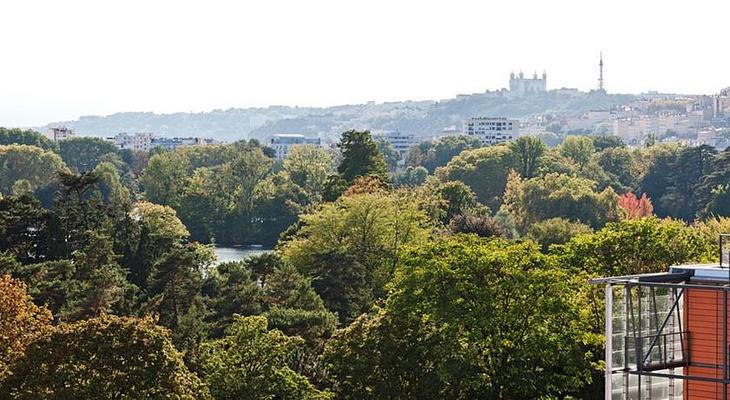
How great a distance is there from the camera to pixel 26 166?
4924 inches

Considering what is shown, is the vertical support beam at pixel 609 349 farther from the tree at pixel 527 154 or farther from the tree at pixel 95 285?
the tree at pixel 527 154

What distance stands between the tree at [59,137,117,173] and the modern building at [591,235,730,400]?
142554 millimetres

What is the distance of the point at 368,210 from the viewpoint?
191ft

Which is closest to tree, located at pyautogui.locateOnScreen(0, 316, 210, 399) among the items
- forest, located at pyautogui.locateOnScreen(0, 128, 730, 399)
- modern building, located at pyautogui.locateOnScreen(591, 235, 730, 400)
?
forest, located at pyautogui.locateOnScreen(0, 128, 730, 399)

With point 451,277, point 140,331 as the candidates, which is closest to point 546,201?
point 451,277

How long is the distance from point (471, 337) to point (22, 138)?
12376 cm

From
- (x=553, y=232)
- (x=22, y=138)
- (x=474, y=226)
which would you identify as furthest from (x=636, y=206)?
(x=22, y=138)

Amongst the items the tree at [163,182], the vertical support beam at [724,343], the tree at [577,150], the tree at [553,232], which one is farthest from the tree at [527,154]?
the vertical support beam at [724,343]

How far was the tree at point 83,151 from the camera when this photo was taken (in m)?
160

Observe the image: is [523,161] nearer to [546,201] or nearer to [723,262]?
[546,201]

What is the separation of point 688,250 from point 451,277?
797 centimetres

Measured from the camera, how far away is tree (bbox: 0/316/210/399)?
28484 millimetres

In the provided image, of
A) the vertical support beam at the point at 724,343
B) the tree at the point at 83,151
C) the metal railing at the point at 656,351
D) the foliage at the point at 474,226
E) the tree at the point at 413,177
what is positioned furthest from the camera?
the tree at the point at 83,151

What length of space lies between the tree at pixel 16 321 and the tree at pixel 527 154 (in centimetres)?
7857
